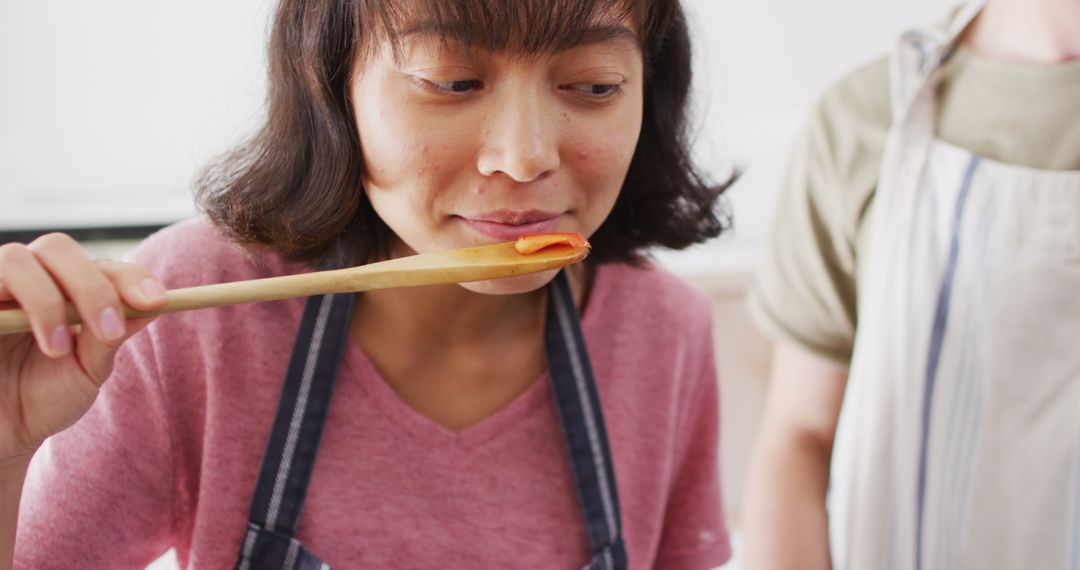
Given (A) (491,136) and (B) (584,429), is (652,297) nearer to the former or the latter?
(B) (584,429)

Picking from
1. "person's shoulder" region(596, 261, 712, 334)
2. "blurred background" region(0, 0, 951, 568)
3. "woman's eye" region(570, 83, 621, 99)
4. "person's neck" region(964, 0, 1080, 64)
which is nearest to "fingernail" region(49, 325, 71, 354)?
"woman's eye" region(570, 83, 621, 99)

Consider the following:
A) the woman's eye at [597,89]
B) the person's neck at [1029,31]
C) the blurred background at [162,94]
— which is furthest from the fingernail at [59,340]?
the person's neck at [1029,31]

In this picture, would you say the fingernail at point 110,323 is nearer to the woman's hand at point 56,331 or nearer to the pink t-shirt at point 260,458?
the woman's hand at point 56,331

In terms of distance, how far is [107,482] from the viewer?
0.71 m

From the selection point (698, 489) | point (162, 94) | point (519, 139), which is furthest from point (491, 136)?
point (162, 94)

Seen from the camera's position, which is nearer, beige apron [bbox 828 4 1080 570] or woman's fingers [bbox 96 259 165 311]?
woman's fingers [bbox 96 259 165 311]

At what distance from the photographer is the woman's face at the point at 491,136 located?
2.03ft

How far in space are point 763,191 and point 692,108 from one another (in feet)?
2.46

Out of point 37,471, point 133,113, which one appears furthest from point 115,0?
point 37,471

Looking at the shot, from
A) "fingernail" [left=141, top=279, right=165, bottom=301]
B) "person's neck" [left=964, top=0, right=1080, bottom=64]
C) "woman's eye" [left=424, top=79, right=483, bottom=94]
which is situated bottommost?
"fingernail" [left=141, top=279, right=165, bottom=301]

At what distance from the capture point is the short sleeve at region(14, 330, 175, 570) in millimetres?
688

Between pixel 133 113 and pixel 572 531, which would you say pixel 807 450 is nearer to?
pixel 572 531

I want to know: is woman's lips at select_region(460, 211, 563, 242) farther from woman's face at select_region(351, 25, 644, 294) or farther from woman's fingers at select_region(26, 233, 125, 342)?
woman's fingers at select_region(26, 233, 125, 342)

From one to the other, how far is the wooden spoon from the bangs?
0.42 ft
